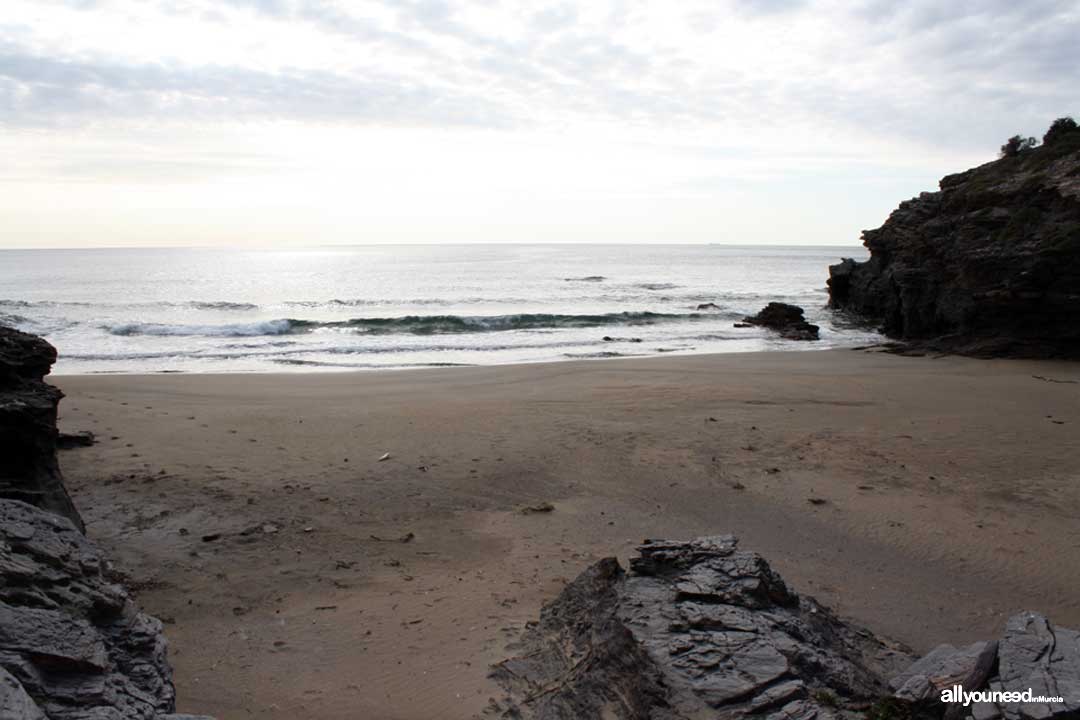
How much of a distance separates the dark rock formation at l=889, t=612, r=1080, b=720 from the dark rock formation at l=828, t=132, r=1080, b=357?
1721cm

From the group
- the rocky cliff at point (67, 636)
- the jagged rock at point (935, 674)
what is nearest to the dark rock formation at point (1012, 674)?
the jagged rock at point (935, 674)

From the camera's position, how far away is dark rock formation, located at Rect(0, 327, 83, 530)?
559cm

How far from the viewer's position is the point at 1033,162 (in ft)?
70.4

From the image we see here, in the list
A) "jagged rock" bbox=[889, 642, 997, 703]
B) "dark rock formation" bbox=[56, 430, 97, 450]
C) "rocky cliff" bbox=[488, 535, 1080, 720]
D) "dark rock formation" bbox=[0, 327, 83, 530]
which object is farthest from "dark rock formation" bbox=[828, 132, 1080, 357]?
"dark rock formation" bbox=[0, 327, 83, 530]

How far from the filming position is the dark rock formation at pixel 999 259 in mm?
17562

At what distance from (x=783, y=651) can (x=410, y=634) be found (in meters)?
2.62

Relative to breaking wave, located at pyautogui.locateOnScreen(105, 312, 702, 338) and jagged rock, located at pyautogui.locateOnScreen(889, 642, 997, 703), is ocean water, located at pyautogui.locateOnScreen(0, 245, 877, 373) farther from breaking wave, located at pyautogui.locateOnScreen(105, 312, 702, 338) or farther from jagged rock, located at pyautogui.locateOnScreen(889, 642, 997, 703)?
jagged rock, located at pyautogui.locateOnScreen(889, 642, 997, 703)

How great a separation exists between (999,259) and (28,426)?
20624 mm

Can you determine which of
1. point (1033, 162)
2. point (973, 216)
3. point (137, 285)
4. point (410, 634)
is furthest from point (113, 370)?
point (137, 285)

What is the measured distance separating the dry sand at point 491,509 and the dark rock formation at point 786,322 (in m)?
12.6

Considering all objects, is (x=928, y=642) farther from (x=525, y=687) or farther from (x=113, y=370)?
(x=113, y=370)

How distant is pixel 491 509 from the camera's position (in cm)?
786

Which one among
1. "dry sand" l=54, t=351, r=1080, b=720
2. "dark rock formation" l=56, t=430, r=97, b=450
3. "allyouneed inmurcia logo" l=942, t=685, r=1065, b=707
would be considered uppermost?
"allyouneed inmurcia logo" l=942, t=685, r=1065, b=707

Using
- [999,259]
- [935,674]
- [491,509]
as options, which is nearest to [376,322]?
[999,259]
